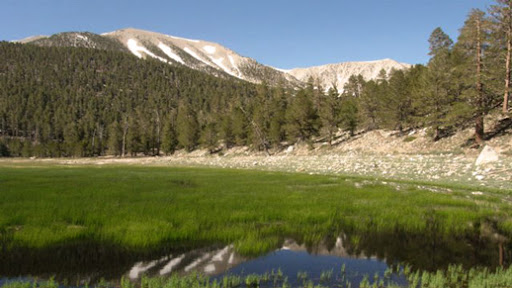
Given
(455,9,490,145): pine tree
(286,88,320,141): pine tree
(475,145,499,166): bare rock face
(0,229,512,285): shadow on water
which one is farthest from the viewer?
(286,88,320,141): pine tree

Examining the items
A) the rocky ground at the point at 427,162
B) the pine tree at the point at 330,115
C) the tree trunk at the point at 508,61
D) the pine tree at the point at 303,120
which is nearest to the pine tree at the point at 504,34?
the tree trunk at the point at 508,61

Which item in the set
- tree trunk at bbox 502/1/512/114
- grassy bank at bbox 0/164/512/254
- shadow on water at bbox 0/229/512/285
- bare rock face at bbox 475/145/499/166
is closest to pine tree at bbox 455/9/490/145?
tree trunk at bbox 502/1/512/114

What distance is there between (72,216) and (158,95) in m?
187

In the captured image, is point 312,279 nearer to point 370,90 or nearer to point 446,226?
point 446,226

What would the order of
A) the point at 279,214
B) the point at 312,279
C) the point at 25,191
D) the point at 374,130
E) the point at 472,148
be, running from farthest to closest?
the point at 374,130 < the point at 472,148 < the point at 25,191 < the point at 279,214 < the point at 312,279

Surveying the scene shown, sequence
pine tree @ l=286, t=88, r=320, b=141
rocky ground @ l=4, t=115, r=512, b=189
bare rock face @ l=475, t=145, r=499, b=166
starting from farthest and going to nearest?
1. pine tree @ l=286, t=88, r=320, b=141
2. bare rock face @ l=475, t=145, r=499, b=166
3. rocky ground @ l=4, t=115, r=512, b=189

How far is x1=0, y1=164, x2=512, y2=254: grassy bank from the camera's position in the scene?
8.47 meters

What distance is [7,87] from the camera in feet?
603

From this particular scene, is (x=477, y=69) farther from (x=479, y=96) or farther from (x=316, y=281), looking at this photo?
(x=316, y=281)

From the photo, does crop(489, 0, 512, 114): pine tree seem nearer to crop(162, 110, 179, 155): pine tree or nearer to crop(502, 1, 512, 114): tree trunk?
crop(502, 1, 512, 114): tree trunk


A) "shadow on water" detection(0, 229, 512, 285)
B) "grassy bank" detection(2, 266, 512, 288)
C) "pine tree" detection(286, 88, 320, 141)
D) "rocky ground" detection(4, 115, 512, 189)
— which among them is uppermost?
"pine tree" detection(286, 88, 320, 141)

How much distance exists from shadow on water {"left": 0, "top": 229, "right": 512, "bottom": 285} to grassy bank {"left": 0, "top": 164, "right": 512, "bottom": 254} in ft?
1.69

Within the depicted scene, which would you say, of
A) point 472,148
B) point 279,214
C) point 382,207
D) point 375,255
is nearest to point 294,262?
point 375,255

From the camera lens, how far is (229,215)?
36.2ft
